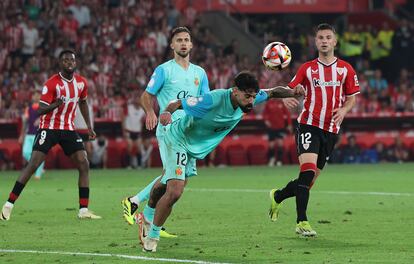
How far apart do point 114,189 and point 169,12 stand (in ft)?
48.4

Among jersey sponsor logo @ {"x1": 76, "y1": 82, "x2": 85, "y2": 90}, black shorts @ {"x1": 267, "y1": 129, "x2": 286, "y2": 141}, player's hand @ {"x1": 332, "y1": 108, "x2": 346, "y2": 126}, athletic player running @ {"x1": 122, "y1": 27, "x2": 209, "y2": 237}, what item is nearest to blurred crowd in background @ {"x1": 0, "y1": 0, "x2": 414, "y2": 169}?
black shorts @ {"x1": 267, "y1": 129, "x2": 286, "y2": 141}

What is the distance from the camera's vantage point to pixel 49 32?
32.9 meters

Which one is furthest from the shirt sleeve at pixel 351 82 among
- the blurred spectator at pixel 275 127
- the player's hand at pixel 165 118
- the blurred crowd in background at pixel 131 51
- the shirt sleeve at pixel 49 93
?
the blurred spectator at pixel 275 127

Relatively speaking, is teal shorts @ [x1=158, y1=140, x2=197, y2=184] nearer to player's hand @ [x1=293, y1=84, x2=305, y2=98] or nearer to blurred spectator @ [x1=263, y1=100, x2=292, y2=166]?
player's hand @ [x1=293, y1=84, x2=305, y2=98]

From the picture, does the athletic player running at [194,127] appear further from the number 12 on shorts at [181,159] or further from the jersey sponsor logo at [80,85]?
the jersey sponsor logo at [80,85]

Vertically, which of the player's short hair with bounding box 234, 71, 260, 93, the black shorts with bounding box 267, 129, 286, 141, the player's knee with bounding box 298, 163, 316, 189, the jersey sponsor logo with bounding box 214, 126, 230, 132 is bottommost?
the black shorts with bounding box 267, 129, 286, 141

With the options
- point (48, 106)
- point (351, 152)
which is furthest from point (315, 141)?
point (351, 152)

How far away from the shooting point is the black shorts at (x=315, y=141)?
13609 mm

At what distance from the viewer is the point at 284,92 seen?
1275 centimetres

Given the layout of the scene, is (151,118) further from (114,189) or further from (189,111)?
(114,189)

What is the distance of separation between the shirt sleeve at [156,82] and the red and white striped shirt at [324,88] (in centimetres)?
162

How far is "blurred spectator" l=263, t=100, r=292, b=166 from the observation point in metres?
31.6

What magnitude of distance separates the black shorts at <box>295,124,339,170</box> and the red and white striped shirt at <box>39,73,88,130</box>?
4152mm

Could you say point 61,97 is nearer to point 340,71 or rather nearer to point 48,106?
point 48,106
